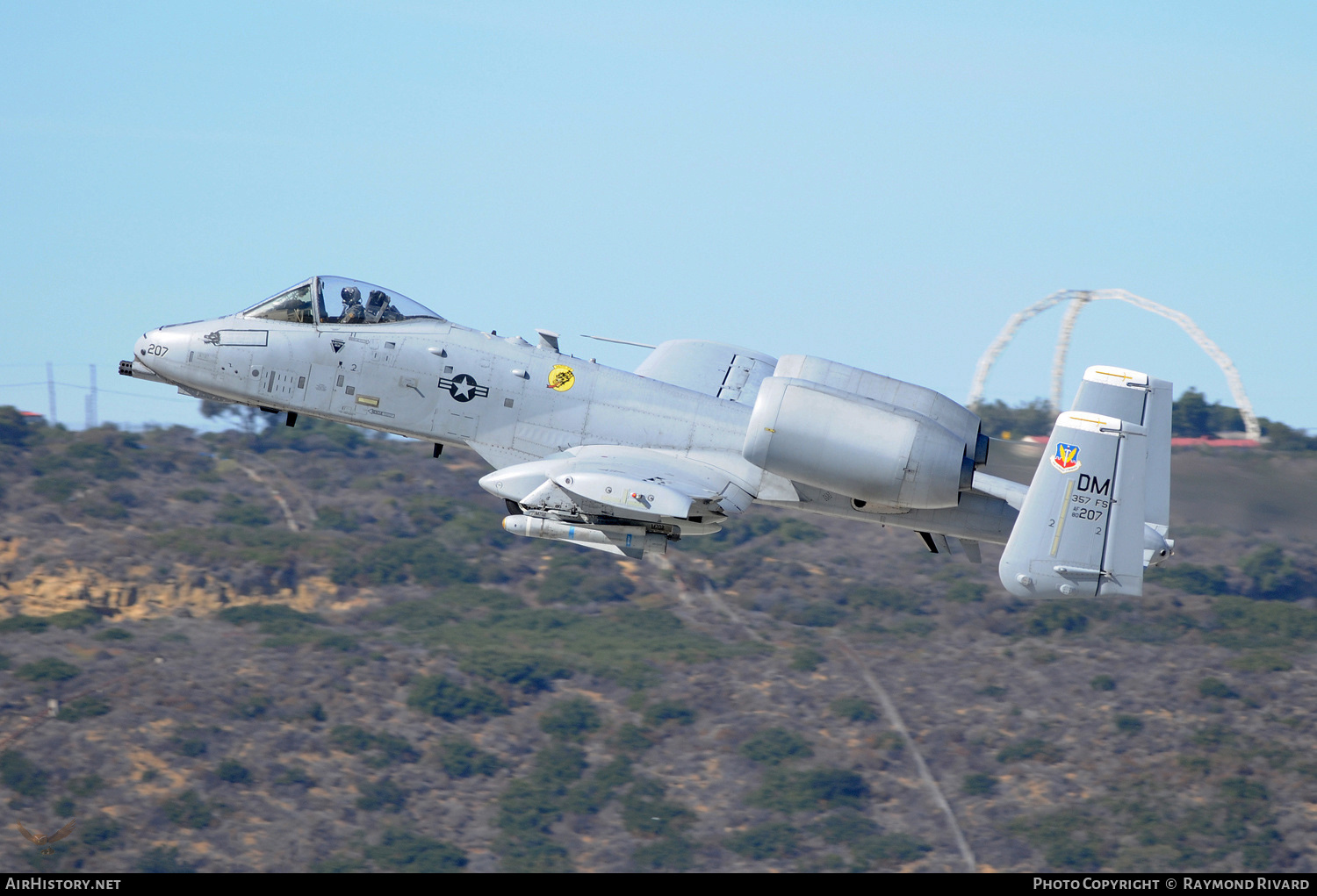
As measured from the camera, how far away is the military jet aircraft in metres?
14.9

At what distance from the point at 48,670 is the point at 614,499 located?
4290 centimetres

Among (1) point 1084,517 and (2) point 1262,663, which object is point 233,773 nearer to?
(1) point 1084,517

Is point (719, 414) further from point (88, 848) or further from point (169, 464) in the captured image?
point (169, 464)

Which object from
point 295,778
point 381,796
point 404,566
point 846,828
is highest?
point 404,566

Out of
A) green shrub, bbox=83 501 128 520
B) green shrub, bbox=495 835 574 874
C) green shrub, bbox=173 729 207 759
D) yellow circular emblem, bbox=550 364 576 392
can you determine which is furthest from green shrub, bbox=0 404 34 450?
yellow circular emblem, bbox=550 364 576 392

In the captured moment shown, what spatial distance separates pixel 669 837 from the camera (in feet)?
154

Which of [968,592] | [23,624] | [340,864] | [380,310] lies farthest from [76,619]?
[380,310]

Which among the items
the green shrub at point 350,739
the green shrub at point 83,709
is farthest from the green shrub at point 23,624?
the green shrub at point 350,739

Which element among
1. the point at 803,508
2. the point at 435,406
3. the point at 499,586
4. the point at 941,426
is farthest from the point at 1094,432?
the point at 499,586

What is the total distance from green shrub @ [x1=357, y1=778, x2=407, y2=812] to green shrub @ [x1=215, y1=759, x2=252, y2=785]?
13.7 ft

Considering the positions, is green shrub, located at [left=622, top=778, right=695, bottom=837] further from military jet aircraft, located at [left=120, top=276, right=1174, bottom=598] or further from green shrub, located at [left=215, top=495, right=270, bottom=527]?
military jet aircraft, located at [left=120, top=276, right=1174, bottom=598]

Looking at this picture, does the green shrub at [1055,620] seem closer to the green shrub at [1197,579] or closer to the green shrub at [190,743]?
the green shrub at [1197,579]

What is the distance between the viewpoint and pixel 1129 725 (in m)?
51.3

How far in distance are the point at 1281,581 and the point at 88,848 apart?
160ft
